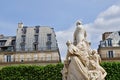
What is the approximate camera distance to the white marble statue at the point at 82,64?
64.3ft

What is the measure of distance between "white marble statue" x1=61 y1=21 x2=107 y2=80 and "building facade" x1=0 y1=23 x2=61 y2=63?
4338 cm

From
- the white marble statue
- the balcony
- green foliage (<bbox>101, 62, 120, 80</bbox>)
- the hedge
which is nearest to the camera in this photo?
the white marble statue

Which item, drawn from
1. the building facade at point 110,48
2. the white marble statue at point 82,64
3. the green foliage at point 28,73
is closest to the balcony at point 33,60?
the building facade at point 110,48

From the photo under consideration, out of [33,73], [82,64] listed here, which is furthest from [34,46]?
[82,64]

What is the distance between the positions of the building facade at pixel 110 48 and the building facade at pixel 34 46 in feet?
24.9

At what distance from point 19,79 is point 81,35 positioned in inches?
997

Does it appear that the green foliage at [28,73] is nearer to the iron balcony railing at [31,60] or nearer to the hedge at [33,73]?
the hedge at [33,73]

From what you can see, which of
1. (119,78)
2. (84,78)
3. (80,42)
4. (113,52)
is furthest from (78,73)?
(113,52)

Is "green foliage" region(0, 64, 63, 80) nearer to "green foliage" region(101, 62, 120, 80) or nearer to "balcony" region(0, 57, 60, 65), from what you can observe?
"green foliage" region(101, 62, 120, 80)

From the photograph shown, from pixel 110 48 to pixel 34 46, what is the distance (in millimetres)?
13206

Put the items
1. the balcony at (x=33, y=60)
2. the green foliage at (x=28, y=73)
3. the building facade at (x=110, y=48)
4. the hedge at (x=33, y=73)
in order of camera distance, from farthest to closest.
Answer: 1. the balcony at (x=33, y=60)
2. the building facade at (x=110, y=48)
3. the green foliage at (x=28, y=73)
4. the hedge at (x=33, y=73)

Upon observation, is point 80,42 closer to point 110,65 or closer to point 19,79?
point 110,65

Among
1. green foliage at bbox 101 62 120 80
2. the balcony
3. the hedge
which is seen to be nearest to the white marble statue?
green foliage at bbox 101 62 120 80

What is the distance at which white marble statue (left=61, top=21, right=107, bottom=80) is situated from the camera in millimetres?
19609
